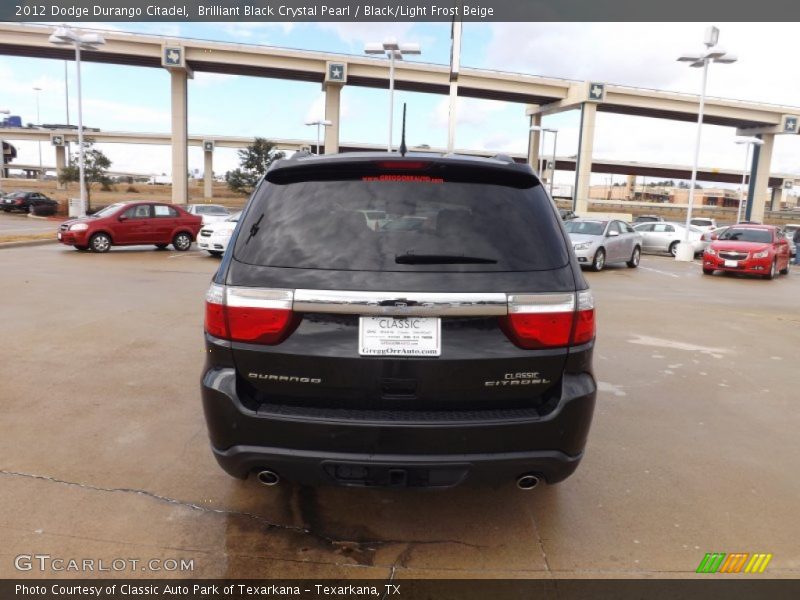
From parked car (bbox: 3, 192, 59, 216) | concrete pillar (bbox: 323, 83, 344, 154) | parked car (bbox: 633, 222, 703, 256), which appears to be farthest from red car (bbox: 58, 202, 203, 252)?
concrete pillar (bbox: 323, 83, 344, 154)

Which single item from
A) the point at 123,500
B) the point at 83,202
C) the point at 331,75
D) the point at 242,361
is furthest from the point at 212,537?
the point at 331,75

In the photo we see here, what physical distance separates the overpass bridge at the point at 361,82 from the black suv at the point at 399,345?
46.2 meters

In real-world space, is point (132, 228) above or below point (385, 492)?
above

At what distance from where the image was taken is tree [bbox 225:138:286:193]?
5662cm

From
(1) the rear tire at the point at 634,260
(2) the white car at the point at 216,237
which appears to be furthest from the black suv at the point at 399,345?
(1) the rear tire at the point at 634,260

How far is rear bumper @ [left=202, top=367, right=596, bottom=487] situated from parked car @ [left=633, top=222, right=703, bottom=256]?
25467 mm

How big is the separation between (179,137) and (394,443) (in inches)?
1937

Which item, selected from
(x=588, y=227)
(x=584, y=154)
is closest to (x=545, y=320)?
(x=588, y=227)

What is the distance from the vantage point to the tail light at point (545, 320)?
2672 mm

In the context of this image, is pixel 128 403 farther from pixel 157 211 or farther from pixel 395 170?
pixel 157 211

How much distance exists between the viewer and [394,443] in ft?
8.73

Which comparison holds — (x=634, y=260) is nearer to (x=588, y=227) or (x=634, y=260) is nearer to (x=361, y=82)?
(x=588, y=227)

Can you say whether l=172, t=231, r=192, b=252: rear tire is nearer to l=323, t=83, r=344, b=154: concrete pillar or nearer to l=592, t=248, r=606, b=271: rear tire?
l=592, t=248, r=606, b=271: rear tire

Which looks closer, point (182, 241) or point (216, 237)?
point (216, 237)
